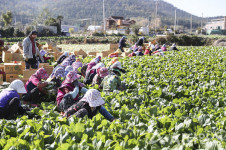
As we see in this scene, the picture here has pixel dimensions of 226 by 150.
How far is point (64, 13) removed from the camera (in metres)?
145

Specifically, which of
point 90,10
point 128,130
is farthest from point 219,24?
point 128,130

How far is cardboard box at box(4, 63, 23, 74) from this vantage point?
834cm

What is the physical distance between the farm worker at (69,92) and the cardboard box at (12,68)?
398cm

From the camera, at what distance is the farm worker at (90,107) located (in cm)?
394

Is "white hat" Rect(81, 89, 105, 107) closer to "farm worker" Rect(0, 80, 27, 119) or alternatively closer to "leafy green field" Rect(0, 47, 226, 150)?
"leafy green field" Rect(0, 47, 226, 150)

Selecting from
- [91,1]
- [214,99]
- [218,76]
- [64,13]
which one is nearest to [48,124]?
[214,99]

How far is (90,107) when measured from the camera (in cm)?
412

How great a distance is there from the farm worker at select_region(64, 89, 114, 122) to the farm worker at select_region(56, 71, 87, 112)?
43 cm

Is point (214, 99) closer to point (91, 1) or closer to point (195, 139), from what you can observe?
point (195, 139)

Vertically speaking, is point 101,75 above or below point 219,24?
below

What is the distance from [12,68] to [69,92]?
14.5 feet

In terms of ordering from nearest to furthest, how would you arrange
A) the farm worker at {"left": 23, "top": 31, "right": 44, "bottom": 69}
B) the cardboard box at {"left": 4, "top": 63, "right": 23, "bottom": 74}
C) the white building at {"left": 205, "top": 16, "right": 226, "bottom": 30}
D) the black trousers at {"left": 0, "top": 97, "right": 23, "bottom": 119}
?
the black trousers at {"left": 0, "top": 97, "right": 23, "bottom": 119}, the farm worker at {"left": 23, "top": 31, "right": 44, "bottom": 69}, the cardboard box at {"left": 4, "top": 63, "right": 23, "bottom": 74}, the white building at {"left": 205, "top": 16, "right": 226, "bottom": 30}

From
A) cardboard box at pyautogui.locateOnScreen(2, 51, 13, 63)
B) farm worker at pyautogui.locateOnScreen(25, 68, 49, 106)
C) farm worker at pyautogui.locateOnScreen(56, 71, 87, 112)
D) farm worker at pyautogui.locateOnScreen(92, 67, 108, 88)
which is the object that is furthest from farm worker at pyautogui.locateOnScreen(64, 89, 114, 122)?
cardboard box at pyautogui.locateOnScreen(2, 51, 13, 63)

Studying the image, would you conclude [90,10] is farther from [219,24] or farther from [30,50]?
[30,50]
